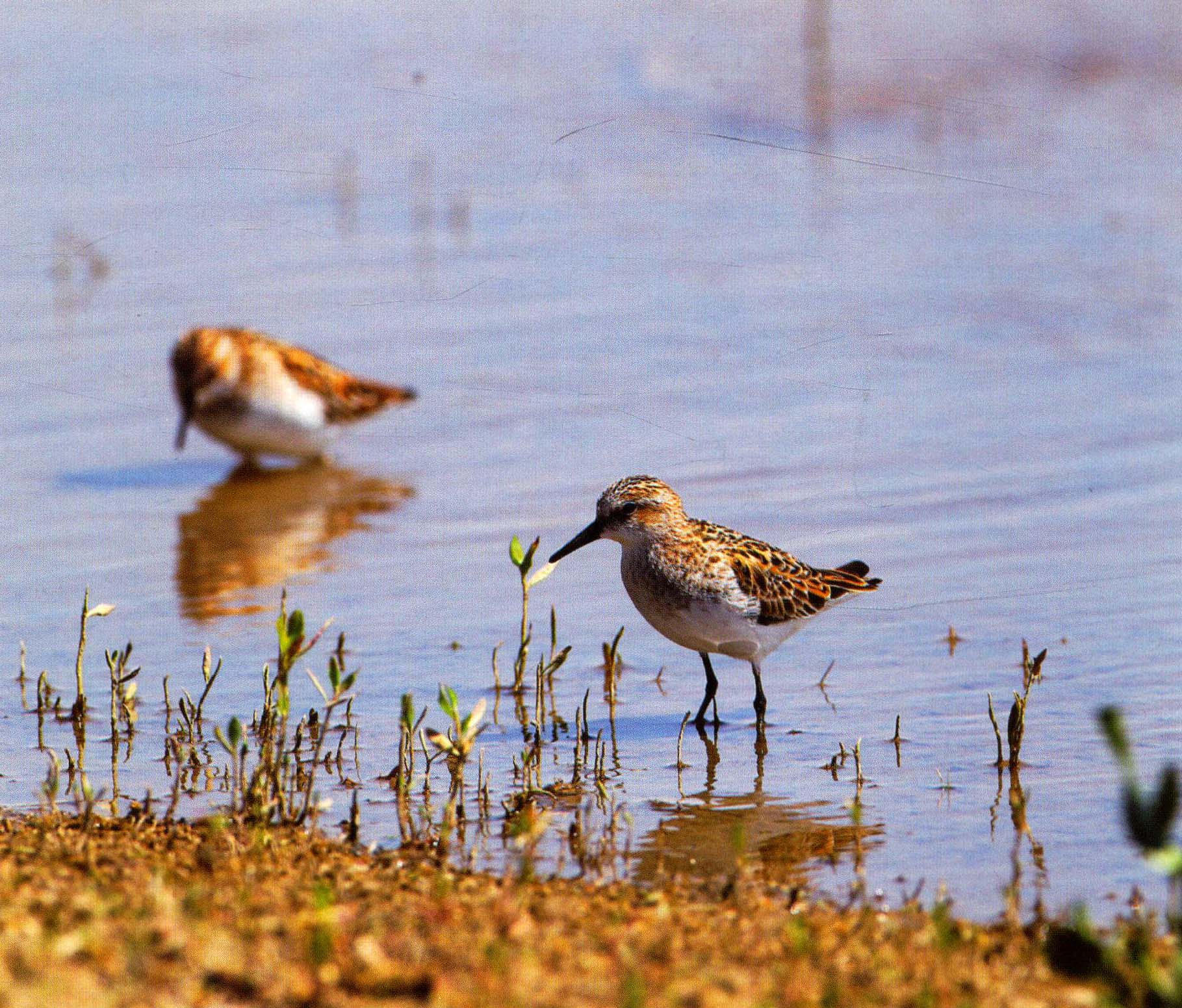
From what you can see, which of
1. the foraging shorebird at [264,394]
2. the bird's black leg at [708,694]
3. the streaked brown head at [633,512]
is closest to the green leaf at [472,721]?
the bird's black leg at [708,694]

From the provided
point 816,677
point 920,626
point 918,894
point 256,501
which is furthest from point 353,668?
point 256,501

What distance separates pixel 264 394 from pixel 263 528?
57.9 inches

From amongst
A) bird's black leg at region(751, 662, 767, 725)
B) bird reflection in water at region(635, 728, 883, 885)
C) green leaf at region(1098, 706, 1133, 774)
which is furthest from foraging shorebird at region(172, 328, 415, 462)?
green leaf at region(1098, 706, 1133, 774)

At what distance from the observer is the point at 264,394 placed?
11.4 m

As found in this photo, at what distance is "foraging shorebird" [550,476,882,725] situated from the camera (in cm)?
705

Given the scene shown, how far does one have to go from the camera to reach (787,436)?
10.5 metres

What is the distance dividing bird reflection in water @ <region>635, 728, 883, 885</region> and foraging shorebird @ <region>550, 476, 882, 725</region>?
0.87 metres

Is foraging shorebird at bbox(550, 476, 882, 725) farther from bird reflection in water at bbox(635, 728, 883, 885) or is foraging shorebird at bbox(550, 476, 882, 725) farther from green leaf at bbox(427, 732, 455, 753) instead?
green leaf at bbox(427, 732, 455, 753)

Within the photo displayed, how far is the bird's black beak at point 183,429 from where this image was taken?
1147cm

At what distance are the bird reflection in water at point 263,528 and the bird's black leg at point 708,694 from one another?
238 cm

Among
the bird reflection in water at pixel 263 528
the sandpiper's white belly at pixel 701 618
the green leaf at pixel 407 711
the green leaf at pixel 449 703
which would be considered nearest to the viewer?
the green leaf at pixel 449 703

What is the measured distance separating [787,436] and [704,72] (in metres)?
5.51

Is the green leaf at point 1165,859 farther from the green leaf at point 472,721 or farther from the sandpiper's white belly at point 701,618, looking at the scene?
the sandpiper's white belly at point 701,618

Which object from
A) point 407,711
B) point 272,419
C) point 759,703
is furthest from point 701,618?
point 272,419
